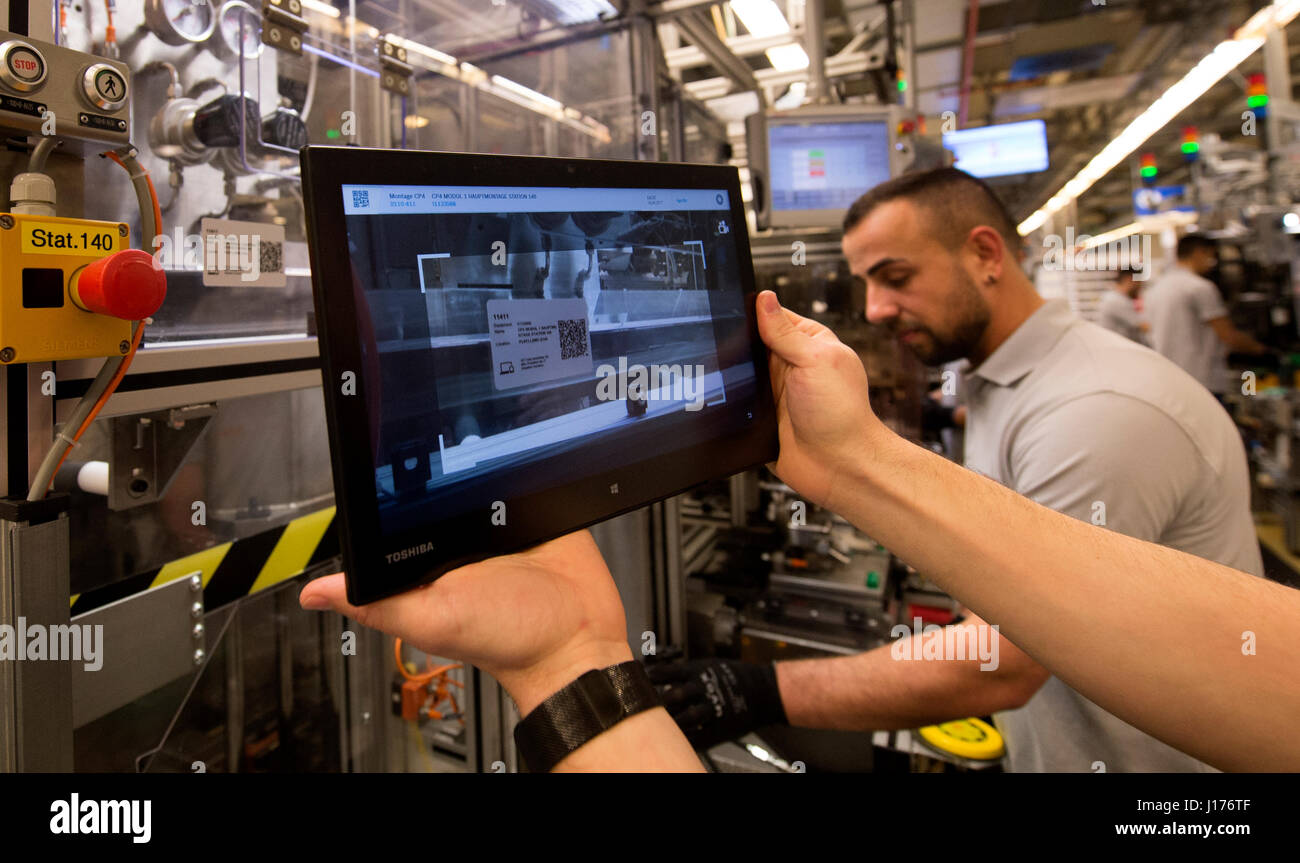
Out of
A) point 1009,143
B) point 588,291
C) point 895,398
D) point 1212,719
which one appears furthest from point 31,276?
point 1009,143

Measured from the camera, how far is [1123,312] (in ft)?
20.1

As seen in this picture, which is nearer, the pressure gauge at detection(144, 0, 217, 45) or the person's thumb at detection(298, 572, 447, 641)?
the person's thumb at detection(298, 572, 447, 641)

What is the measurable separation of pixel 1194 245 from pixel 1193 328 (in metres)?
0.65

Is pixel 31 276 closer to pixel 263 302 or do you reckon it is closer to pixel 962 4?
pixel 263 302

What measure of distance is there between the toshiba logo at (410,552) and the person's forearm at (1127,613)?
0.61 meters

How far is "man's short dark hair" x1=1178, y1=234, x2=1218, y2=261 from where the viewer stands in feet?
17.8

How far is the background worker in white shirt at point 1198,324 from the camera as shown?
5.38m

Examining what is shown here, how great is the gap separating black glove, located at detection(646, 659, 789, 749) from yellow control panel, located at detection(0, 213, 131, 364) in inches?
43.6

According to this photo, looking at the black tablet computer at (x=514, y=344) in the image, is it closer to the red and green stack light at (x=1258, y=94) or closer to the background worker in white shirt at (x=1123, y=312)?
the background worker in white shirt at (x=1123, y=312)

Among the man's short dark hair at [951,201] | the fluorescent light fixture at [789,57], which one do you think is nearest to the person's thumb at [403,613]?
the man's short dark hair at [951,201]

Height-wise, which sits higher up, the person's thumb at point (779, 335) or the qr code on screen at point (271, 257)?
the qr code on screen at point (271, 257)

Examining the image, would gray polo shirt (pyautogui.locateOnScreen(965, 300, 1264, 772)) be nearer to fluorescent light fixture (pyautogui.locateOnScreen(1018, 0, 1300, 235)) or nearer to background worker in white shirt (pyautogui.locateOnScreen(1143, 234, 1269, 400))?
fluorescent light fixture (pyautogui.locateOnScreen(1018, 0, 1300, 235))

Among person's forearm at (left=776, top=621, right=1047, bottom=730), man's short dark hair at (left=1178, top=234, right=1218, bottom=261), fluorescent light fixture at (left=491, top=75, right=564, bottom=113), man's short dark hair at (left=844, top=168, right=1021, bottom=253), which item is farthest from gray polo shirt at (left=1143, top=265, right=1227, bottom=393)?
fluorescent light fixture at (left=491, top=75, right=564, bottom=113)

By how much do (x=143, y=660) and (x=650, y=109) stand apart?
80.1 inches
